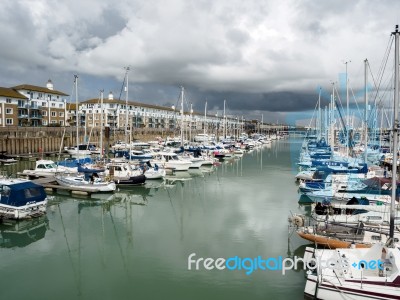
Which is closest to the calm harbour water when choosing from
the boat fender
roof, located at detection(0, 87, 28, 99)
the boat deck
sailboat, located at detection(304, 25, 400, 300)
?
the boat deck

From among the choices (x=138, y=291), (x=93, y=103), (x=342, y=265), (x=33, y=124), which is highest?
(x=93, y=103)

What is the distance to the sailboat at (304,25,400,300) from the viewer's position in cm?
1233

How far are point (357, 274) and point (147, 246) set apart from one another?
12.7 metres

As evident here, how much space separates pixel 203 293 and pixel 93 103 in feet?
402

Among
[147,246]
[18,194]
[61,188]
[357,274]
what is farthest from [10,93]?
[357,274]

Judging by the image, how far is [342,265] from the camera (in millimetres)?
13758

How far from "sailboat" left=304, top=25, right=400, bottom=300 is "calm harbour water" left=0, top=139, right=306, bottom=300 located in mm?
2168

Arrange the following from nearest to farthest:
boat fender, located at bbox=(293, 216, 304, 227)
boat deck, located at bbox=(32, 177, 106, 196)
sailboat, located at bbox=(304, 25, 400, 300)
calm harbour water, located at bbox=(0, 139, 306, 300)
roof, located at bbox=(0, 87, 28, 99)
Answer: sailboat, located at bbox=(304, 25, 400, 300), calm harbour water, located at bbox=(0, 139, 306, 300), boat fender, located at bbox=(293, 216, 304, 227), boat deck, located at bbox=(32, 177, 106, 196), roof, located at bbox=(0, 87, 28, 99)

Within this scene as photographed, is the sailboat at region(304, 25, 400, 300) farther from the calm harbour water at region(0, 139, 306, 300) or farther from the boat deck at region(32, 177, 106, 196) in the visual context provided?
the boat deck at region(32, 177, 106, 196)

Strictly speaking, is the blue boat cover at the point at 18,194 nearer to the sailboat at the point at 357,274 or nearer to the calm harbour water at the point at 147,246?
the calm harbour water at the point at 147,246

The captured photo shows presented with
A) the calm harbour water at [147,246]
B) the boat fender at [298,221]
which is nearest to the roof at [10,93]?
the calm harbour water at [147,246]

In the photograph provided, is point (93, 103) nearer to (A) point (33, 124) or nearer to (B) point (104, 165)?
(A) point (33, 124)

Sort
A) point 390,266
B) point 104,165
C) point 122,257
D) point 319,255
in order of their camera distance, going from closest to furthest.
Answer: point 390,266, point 319,255, point 122,257, point 104,165

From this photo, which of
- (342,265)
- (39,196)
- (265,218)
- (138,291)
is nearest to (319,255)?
(342,265)
